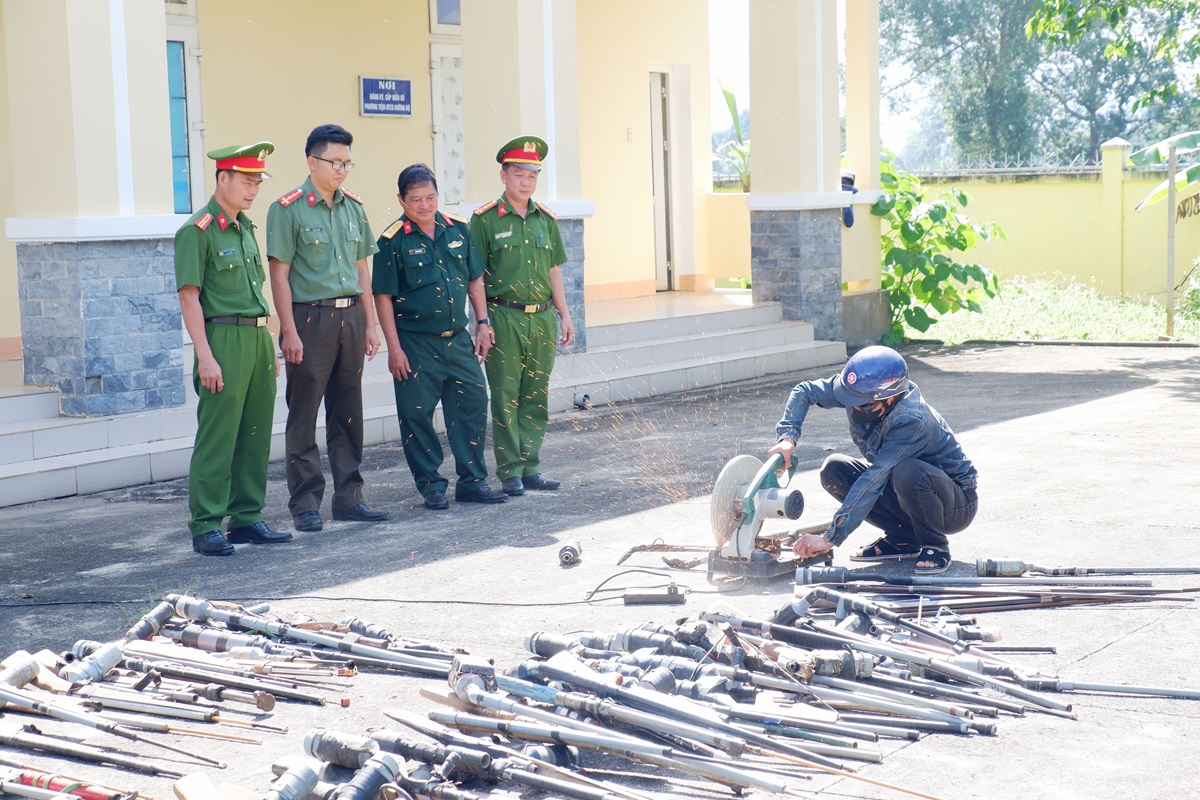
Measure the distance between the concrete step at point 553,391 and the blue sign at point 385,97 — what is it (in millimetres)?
3224

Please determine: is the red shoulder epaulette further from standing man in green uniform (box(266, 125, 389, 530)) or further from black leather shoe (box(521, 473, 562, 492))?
black leather shoe (box(521, 473, 562, 492))

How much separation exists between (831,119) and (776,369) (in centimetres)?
309

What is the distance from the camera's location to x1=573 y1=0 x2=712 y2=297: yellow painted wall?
57.0 feet

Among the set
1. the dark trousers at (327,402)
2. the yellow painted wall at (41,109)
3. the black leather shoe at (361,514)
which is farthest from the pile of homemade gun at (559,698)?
the yellow painted wall at (41,109)

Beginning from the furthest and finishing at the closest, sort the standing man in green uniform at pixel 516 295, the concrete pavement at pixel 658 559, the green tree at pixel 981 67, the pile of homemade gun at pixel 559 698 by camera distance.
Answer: the green tree at pixel 981 67 → the standing man in green uniform at pixel 516 295 → the concrete pavement at pixel 658 559 → the pile of homemade gun at pixel 559 698

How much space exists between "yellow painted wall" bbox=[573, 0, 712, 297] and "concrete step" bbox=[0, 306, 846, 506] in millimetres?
2648

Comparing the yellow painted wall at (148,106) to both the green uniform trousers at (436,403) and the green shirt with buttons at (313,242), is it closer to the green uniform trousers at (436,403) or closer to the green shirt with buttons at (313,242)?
the green shirt with buttons at (313,242)

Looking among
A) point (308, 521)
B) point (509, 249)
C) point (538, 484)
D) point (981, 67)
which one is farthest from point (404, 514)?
point (981, 67)

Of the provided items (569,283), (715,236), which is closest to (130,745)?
(569,283)

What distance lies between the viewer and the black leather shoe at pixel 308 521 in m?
8.18

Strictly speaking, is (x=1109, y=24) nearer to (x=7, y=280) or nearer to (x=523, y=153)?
(x=523, y=153)

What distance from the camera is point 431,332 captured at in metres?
8.65

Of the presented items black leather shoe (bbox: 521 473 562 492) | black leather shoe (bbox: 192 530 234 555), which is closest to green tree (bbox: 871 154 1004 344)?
black leather shoe (bbox: 521 473 562 492)

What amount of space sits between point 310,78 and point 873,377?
8.98 meters
